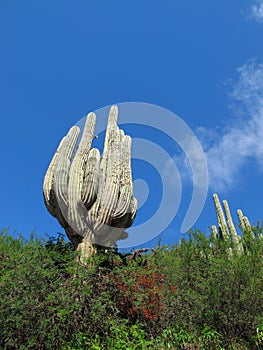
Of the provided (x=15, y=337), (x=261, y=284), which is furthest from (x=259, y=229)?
(x=15, y=337)

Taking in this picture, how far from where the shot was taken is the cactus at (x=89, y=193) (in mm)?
5755

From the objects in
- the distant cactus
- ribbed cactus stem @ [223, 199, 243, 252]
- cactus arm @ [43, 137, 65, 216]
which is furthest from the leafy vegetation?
the distant cactus

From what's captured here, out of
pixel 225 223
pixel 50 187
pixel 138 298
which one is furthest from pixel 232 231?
pixel 50 187

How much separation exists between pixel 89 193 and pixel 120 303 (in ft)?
7.06

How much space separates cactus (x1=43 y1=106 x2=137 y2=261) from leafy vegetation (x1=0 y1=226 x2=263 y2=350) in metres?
0.48

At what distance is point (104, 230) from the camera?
237 inches

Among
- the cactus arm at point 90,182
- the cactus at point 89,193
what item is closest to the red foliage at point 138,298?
the cactus at point 89,193

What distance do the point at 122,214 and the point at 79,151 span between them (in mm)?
1707

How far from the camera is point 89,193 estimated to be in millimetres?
5879

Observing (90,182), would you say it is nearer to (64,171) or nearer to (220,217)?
(64,171)

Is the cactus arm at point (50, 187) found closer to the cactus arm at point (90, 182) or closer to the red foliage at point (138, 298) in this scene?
the cactus arm at point (90, 182)

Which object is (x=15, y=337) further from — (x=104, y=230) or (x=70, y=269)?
(x=104, y=230)

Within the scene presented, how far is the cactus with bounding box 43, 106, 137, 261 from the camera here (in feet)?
18.9

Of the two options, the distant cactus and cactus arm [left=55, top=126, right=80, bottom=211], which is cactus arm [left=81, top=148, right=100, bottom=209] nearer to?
cactus arm [left=55, top=126, right=80, bottom=211]
